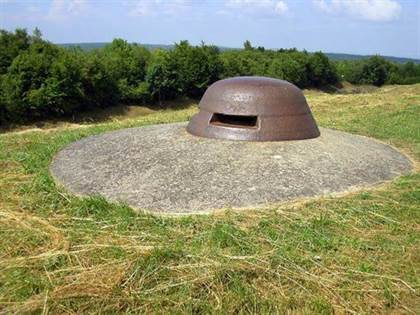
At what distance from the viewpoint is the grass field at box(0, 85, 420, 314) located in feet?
12.0

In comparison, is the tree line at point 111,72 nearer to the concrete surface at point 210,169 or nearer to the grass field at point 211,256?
the concrete surface at point 210,169

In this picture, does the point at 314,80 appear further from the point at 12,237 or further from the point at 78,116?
the point at 12,237

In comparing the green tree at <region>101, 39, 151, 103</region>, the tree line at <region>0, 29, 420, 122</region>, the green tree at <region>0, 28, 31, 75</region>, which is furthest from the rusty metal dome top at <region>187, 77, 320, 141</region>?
the green tree at <region>101, 39, 151, 103</region>

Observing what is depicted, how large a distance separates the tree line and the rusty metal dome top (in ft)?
23.7

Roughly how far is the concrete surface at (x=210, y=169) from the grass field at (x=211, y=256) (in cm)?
26

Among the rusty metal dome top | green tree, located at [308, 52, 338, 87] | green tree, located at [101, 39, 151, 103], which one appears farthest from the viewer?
green tree, located at [308, 52, 338, 87]

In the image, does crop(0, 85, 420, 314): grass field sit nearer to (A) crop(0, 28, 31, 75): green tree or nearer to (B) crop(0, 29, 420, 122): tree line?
(B) crop(0, 29, 420, 122): tree line

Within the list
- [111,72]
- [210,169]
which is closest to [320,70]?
[111,72]

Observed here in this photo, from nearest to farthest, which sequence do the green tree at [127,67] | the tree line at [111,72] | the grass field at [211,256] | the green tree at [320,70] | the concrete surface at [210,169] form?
the grass field at [211,256] < the concrete surface at [210,169] < the tree line at [111,72] < the green tree at [127,67] < the green tree at [320,70]

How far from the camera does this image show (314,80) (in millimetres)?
25938

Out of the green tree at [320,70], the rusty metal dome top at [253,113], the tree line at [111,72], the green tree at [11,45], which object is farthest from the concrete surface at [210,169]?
the green tree at [320,70]

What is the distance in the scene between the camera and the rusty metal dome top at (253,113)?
7070 mm

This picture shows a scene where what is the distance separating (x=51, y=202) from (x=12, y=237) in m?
0.90

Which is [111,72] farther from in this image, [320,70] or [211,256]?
[320,70]
